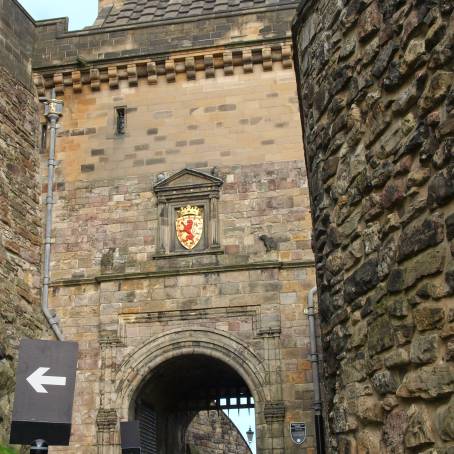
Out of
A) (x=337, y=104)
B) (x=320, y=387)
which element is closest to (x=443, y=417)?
(x=337, y=104)

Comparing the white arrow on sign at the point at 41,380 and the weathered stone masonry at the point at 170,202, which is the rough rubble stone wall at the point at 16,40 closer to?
the weathered stone masonry at the point at 170,202

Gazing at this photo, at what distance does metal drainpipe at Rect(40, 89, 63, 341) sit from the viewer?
39.7ft

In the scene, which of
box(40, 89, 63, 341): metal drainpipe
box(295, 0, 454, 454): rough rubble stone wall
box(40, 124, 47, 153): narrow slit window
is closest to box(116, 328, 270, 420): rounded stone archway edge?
box(40, 89, 63, 341): metal drainpipe

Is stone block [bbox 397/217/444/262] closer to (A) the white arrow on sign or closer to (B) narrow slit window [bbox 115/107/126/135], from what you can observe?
(A) the white arrow on sign

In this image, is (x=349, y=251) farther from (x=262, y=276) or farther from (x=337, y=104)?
(x=262, y=276)

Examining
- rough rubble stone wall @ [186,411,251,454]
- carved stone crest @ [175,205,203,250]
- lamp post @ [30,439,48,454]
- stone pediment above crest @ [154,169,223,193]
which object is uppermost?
stone pediment above crest @ [154,169,223,193]

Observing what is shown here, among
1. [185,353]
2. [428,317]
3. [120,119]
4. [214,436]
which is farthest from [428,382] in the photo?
[214,436]

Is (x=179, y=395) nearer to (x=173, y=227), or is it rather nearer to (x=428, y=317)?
(x=173, y=227)

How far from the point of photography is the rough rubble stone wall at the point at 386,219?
3004mm

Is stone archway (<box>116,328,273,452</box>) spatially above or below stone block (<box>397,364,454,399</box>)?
above

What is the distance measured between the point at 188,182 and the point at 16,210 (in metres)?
2.79

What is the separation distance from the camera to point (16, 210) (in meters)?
12.1

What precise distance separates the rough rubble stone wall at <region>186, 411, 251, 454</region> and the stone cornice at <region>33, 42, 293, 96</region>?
9.43m

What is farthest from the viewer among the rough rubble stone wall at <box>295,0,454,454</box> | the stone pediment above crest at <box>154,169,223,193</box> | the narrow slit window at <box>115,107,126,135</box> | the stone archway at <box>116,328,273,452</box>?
the narrow slit window at <box>115,107,126,135</box>
